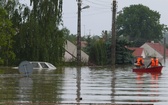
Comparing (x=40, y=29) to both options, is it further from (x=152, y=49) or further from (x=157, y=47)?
(x=157, y=47)

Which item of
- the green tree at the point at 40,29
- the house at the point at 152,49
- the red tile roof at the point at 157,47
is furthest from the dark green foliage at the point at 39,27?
the red tile roof at the point at 157,47

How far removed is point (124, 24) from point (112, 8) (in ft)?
243

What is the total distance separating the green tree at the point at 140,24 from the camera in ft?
422

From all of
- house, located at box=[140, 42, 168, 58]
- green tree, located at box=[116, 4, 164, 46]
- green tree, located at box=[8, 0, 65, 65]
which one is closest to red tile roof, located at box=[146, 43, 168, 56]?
house, located at box=[140, 42, 168, 58]

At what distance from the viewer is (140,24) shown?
130m

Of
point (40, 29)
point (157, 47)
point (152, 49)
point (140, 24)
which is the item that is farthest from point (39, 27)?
point (157, 47)

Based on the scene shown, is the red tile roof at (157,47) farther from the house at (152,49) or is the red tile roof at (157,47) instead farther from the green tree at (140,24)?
the green tree at (140,24)

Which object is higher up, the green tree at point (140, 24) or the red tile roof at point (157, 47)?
the green tree at point (140, 24)

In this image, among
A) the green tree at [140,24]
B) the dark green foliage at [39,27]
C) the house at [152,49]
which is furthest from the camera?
the house at [152,49]

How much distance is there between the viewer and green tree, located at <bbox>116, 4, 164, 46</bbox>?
129 meters

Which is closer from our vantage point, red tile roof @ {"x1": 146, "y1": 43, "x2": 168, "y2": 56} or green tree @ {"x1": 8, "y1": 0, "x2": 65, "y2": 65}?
green tree @ {"x1": 8, "y1": 0, "x2": 65, "y2": 65}

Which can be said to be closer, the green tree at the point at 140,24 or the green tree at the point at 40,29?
the green tree at the point at 40,29

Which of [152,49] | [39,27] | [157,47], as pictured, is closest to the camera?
[39,27]

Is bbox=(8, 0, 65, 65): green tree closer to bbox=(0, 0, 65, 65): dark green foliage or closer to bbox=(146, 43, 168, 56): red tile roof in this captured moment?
bbox=(0, 0, 65, 65): dark green foliage
